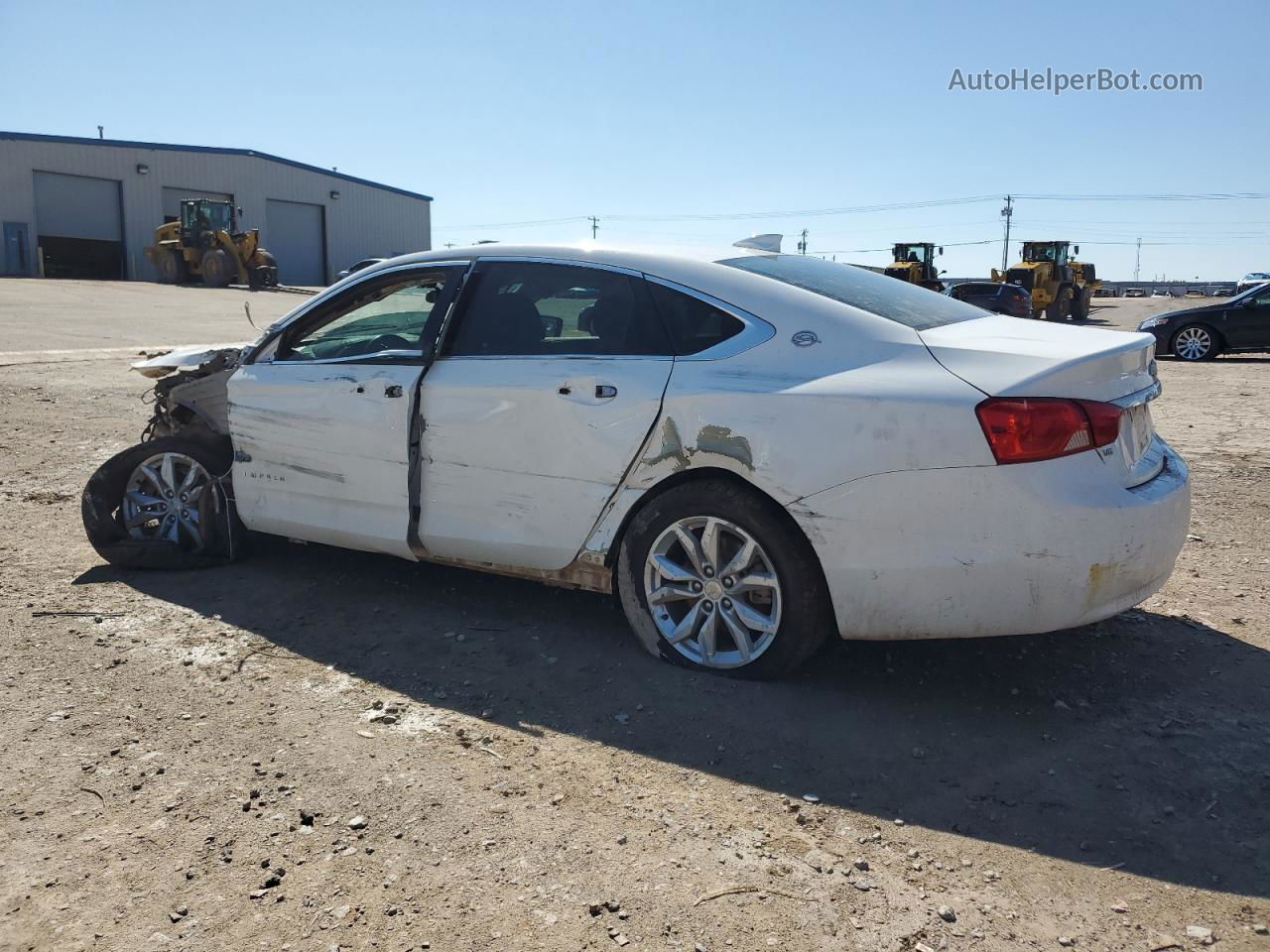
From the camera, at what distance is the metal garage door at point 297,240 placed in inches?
1993

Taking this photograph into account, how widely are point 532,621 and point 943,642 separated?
1.67 m

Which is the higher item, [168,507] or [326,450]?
[326,450]

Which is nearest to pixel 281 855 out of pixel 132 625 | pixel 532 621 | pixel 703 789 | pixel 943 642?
pixel 703 789

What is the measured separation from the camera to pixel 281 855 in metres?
2.75

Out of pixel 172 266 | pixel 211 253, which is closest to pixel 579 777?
pixel 211 253

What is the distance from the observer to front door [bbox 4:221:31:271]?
1607 inches

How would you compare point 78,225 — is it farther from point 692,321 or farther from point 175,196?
point 692,321

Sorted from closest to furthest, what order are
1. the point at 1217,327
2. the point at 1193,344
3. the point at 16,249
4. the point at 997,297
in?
the point at 1217,327
the point at 1193,344
the point at 997,297
the point at 16,249

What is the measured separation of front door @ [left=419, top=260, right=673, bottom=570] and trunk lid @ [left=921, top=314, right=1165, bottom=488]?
1.05m

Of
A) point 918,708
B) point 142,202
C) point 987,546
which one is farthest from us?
point 142,202

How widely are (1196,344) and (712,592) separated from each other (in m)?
17.5

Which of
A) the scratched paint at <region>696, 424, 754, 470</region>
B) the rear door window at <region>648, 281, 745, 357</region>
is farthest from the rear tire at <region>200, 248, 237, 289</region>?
the scratched paint at <region>696, 424, 754, 470</region>

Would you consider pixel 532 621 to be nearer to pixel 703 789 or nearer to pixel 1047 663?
pixel 703 789

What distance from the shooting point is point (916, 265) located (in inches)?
1463
